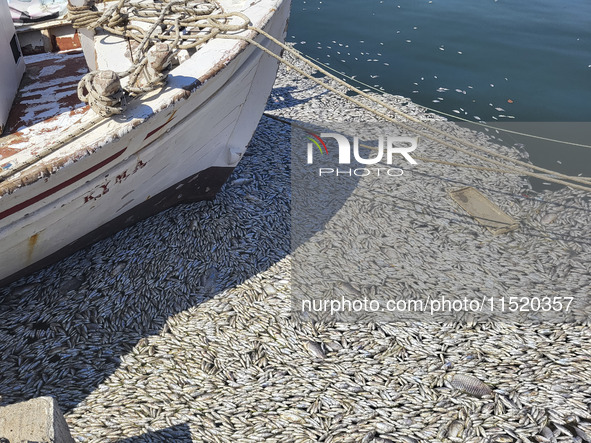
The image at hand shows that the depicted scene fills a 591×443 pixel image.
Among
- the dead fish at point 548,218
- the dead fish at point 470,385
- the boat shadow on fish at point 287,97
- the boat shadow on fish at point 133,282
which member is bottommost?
the dead fish at point 470,385

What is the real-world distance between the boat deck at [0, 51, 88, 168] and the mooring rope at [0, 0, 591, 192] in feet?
1.15

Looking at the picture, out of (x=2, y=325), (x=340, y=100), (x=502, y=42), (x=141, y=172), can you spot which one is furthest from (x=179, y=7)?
(x=502, y=42)

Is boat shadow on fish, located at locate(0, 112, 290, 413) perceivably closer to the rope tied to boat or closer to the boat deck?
the boat deck

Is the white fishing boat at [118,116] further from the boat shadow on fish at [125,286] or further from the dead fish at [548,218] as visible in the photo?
the dead fish at [548,218]

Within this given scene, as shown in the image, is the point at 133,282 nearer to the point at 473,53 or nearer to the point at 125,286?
the point at 125,286

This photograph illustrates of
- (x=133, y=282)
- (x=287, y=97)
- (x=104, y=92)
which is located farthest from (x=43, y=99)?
(x=287, y=97)

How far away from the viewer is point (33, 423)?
344 cm

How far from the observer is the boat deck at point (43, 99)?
15.9 ft

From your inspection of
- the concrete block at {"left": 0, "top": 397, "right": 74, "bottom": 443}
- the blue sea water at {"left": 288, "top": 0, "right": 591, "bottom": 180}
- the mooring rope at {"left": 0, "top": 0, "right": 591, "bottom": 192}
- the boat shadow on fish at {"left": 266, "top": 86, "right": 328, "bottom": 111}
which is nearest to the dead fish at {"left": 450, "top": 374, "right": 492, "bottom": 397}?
the mooring rope at {"left": 0, "top": 0, "right": 591, "bottom": 192}

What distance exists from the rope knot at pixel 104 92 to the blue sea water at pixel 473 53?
340 inches

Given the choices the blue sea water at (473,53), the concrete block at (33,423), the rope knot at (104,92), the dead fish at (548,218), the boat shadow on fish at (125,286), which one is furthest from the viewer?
the blue sea water at (473,53)

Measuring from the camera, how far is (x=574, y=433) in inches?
175

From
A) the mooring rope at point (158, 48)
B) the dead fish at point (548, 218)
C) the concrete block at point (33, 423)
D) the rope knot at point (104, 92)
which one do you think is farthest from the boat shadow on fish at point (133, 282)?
the rope knot at point (104, 92)

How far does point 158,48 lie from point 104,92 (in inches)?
35.7
